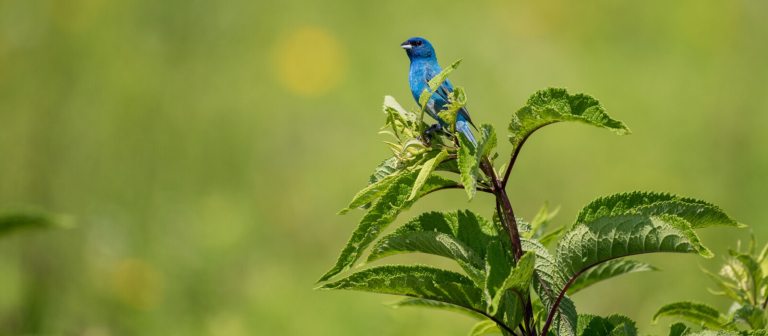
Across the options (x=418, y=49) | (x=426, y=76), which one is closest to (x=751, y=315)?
(x=426, y=76)

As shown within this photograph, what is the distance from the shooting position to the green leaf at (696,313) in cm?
166

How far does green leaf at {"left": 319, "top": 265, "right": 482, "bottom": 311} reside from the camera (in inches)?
55.7

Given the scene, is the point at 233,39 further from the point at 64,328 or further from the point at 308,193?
the point at 64,328

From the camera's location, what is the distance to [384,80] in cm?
759

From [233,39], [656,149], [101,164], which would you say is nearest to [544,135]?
[656,149]

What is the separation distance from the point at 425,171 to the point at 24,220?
32.4 inches

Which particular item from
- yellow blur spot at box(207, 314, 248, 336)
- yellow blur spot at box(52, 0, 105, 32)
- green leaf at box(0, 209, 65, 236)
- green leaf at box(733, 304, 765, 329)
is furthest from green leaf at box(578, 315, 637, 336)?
yellow blur spot at box(52, 0, 105, 32)

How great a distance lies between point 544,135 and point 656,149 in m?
0.84

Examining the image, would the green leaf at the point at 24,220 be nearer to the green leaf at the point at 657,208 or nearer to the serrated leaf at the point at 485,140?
the serrated leaf at the point at 485,140

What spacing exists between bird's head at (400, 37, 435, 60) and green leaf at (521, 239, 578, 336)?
5.99ft

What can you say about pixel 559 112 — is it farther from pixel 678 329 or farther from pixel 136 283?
pixel 136 283

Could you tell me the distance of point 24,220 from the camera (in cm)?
173

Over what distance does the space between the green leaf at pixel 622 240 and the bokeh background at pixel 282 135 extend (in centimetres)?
355

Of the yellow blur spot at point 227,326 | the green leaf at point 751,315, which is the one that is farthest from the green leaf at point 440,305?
the yellow blur spot at point 227,326
